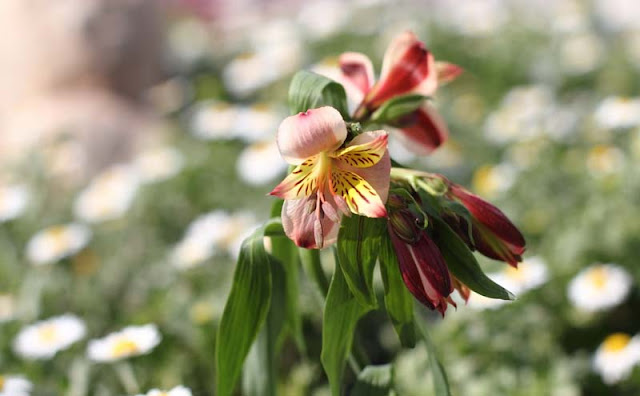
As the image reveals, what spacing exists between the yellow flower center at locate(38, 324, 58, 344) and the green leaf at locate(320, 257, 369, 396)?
2.66 ft

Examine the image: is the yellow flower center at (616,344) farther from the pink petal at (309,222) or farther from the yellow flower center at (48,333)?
the yellow flower center at (48,333)

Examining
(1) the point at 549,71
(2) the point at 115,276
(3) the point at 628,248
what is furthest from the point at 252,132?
(1) the point at 549,71

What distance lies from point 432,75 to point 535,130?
1797 millimetres

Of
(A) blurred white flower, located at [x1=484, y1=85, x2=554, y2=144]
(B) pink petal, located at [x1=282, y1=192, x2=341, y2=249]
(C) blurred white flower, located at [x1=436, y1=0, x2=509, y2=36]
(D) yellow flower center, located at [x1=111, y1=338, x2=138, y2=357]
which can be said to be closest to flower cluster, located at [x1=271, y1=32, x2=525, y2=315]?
(B) pink petal, located at [x1=282, y1=192, x2=341, y2=249]

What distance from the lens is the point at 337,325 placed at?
3.22 ft

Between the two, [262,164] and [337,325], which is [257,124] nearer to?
[262,164]

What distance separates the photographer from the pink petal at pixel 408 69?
3.43 ft

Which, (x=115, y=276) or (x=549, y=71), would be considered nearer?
(x=115, y=276)

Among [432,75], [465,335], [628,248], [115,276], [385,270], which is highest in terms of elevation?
[432,75]

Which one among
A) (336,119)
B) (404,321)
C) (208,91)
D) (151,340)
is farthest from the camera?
(208,91)

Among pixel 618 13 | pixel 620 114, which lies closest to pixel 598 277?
pixel 620 114

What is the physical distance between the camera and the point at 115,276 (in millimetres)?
2256

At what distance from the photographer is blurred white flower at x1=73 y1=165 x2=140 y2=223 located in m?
2.49

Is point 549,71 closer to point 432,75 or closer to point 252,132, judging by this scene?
point 252,132
